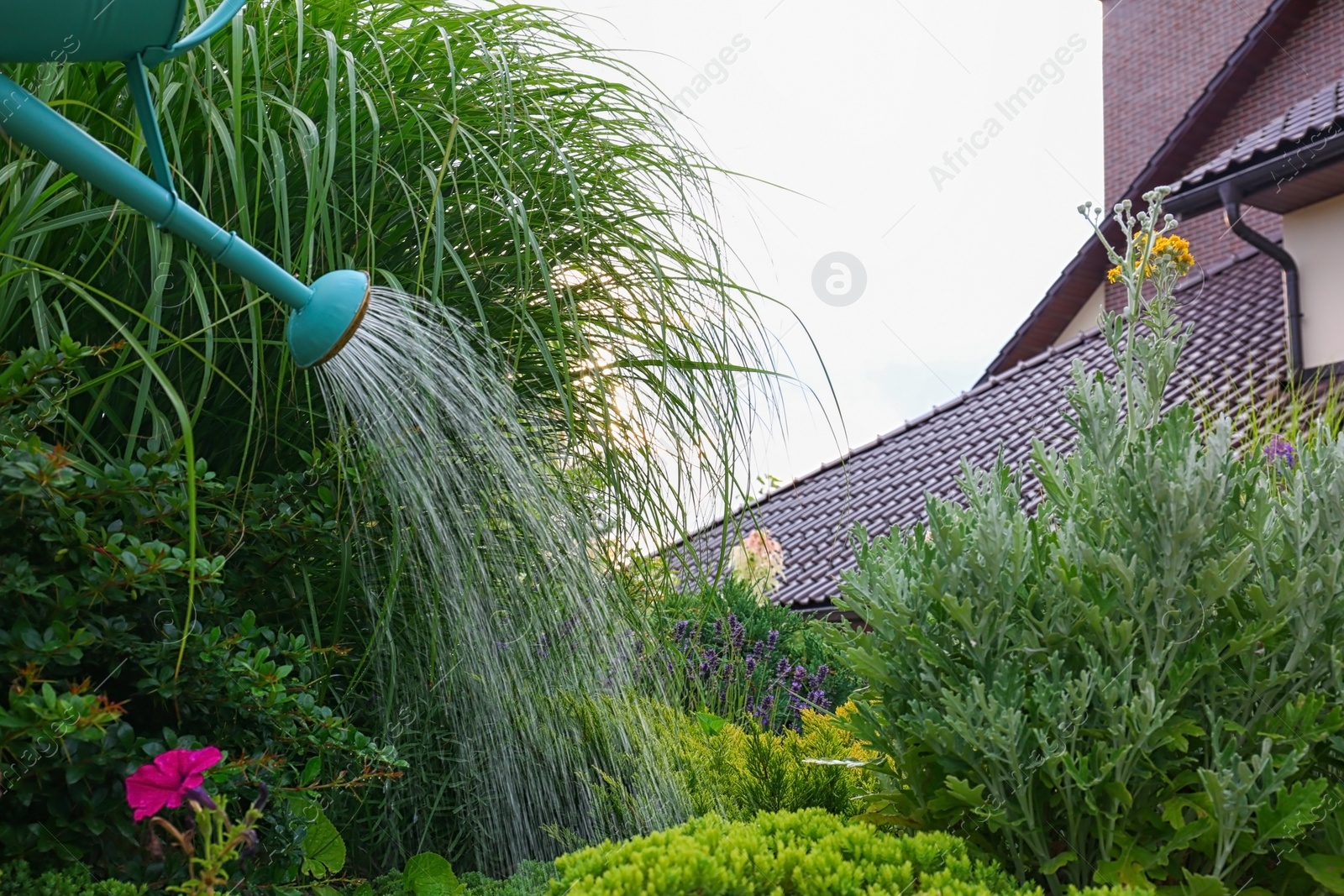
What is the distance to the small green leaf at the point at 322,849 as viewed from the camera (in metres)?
1.85

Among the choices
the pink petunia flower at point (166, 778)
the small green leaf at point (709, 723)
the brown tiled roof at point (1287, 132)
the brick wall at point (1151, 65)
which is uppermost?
the brick wall at point (1151, 65)

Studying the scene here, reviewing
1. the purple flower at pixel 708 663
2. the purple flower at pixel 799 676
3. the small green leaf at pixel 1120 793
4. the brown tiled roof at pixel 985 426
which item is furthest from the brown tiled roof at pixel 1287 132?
the small green leaf at pixel 1120 793

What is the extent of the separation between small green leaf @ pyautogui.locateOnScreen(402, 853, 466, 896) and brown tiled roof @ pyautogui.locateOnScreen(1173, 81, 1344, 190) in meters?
6.22

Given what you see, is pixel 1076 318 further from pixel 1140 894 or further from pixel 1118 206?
pixel 1140 894

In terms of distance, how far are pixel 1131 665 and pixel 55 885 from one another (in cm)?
161

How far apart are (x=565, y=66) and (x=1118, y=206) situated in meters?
1.41

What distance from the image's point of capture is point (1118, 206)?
2260 mm

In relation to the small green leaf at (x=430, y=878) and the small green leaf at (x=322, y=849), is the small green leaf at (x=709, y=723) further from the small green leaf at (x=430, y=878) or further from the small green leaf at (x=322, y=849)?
the small green leaf at (x=322, y=849)

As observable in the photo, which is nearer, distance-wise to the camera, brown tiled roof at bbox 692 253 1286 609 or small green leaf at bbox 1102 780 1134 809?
small green leaf at bbox 1102 780 1134 809

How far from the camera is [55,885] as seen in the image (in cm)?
146

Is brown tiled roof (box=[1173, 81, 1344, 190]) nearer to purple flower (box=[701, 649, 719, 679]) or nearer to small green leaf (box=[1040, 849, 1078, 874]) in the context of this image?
purple flower (box=[701, 649, 719, 679])

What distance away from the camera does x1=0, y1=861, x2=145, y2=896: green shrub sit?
1458mm

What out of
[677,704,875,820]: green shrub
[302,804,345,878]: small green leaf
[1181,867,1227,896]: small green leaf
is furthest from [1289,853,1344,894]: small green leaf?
[302,804,345,878]: small green leaf

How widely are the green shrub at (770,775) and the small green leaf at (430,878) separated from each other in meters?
0.55
